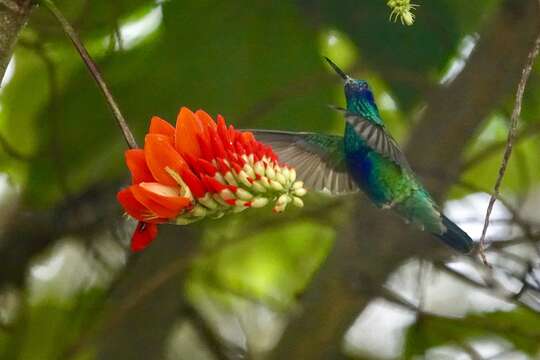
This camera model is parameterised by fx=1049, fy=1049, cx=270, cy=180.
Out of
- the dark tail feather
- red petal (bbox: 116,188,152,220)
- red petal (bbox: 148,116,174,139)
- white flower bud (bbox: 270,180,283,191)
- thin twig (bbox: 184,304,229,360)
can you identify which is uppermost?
thin twig (bbox: 184,304,229,360)

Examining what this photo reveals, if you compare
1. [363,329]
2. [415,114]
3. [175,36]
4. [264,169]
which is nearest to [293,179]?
[264,169]

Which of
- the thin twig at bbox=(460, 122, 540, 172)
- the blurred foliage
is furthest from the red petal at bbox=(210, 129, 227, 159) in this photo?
the blurred foliage

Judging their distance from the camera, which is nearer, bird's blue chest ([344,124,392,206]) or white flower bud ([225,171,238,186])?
white flower bud ([225,171,238,186])

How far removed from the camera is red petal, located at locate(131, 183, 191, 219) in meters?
0.70

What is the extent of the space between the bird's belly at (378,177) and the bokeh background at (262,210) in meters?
0.22

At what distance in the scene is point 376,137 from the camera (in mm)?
904

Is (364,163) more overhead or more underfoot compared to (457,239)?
more overhead

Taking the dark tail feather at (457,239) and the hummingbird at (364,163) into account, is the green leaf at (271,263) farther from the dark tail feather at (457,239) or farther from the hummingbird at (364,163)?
the dark tail feather at (457,239)

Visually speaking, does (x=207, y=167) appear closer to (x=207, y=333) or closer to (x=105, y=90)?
(x=105, y=90)

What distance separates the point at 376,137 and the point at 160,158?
25cm

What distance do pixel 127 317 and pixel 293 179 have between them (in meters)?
0.91

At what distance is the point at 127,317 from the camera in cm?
160

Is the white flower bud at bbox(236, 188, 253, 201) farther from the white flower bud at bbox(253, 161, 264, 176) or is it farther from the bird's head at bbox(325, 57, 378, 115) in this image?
the bird's head at bbox(325, 57, 378, 115)

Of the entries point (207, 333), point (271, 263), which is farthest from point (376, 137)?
point (271, 263)
